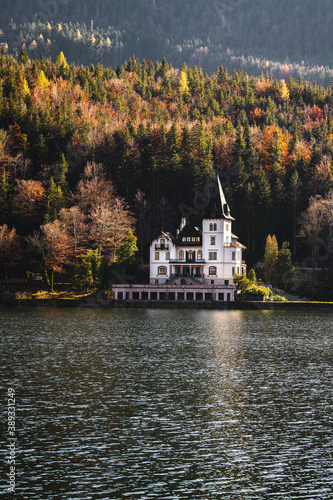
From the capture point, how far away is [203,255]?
4252 inches

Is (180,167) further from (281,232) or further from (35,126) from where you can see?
(35,126)

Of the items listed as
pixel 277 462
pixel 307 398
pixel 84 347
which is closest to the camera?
pixel 277 462

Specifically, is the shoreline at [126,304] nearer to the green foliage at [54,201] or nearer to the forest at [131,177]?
the forest at [131,177]

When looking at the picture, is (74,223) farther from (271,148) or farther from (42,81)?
(42,81)

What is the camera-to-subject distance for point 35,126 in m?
134

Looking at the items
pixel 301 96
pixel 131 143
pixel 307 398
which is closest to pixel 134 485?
pixel 307 398

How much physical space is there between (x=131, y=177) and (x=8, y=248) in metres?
29.1

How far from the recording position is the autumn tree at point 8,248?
105750mm

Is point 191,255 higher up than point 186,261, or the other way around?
point 191,255

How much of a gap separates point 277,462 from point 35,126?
118976mm

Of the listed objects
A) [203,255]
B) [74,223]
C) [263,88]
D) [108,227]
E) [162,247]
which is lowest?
[203,255]

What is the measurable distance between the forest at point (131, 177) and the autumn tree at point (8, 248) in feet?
0.87

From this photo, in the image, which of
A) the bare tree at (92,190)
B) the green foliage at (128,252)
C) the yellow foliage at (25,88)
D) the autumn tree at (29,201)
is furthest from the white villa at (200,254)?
the yellow foliage at (25,88)

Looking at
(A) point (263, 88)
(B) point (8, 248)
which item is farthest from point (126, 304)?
(A) point (263, 88)
